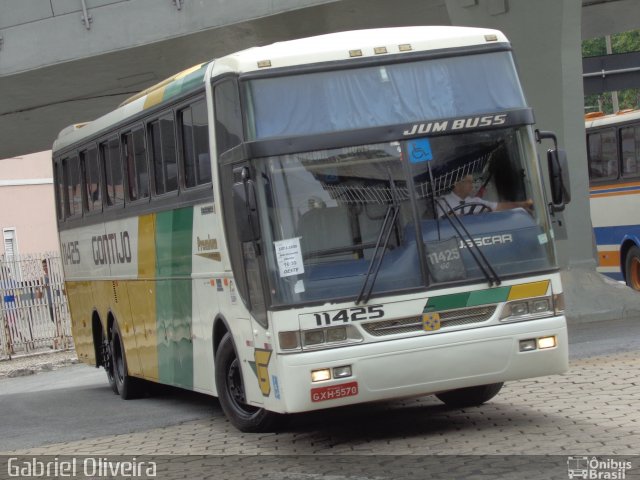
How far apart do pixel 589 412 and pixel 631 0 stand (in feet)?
52.6

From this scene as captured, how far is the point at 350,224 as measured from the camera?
9.84 metres

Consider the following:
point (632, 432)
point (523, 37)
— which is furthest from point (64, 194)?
point (632, 432)

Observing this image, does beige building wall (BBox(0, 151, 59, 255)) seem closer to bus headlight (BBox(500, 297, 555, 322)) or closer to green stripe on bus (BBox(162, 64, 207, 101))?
green stripe on bus (BBox(162, 64, 207, 101))

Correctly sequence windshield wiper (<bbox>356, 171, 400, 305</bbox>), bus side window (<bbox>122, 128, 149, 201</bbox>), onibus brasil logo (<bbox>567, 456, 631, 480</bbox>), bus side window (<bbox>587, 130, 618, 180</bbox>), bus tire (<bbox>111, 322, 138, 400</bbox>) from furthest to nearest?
bus side window (<bbox>587, 130, 618, 180</bbox>)
bus tire (<bbox>111, 322, 138, 400</bbox>)
bus side window (<bbox>122, 128, 149, 201</bbox>)
windshield wiper (<bbox>356, 171, 400, 305</bbox>)
onibus brasil logo (<bbox>567, 456, 631, 480</bbox>)

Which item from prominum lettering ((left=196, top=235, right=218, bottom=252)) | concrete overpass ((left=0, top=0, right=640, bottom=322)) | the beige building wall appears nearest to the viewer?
prominum lettering ((left=196, top=235, right=218, bottom=252))

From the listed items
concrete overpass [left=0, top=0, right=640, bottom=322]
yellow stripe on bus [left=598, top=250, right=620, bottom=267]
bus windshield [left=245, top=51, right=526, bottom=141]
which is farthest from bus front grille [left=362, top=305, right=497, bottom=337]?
yellow stripe on bus [left=598, top=250, right=620, bottom=267]

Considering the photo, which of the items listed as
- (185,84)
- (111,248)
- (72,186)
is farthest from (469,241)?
(72,186)

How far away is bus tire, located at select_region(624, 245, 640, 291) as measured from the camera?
26.1 metres

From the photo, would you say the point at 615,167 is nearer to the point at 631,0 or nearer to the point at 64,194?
the point at 631,0

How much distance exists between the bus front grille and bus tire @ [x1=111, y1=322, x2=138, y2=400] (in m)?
6.90

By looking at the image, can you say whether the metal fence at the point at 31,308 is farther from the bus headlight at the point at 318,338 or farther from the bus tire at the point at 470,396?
the bus headlight at the point at 318,338

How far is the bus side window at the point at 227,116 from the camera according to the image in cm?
1030

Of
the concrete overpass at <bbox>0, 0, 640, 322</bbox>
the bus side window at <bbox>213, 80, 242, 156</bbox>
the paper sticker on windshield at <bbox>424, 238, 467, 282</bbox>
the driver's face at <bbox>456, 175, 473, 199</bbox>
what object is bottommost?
the paper sticker on windshield at <bbox>424, 238, 467, 282</bbox>

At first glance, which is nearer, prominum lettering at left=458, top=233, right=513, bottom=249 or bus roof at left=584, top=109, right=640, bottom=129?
prominum lettering at left=458, top=233, right=513, bottom=249
